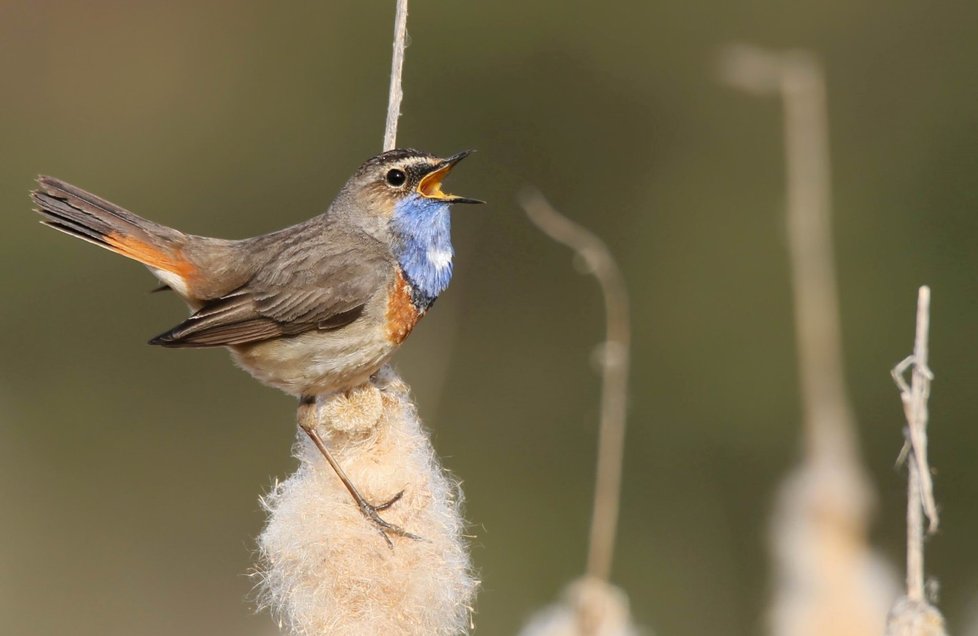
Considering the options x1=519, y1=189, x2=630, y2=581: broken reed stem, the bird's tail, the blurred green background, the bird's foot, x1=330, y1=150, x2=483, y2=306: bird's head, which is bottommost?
the bird's foot

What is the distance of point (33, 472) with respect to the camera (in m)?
9.04

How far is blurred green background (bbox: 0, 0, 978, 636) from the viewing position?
8.44m

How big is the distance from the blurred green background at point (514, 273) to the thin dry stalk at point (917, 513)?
15.3 feet

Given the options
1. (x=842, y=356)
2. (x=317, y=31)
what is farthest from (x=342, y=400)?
(x=317, y=31)

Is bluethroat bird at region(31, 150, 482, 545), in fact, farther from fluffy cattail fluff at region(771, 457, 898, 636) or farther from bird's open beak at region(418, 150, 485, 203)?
fluffy cattail fluff at region(771, 457, 898, 636)

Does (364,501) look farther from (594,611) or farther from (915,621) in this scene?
(915,621)

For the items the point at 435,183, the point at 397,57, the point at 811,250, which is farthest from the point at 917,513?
the point at 435,183

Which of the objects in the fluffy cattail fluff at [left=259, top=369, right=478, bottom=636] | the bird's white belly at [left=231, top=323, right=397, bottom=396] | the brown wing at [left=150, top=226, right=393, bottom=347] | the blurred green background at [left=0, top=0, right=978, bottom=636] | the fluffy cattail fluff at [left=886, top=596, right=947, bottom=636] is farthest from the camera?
the blurred green background at [left=0, top=0, right=978, bottom=636]

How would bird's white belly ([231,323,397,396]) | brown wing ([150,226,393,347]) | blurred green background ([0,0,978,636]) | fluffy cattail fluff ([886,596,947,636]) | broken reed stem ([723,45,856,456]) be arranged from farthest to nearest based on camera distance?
blurred green background ([0,0,978,636]) < brown wing ([150,226,393,347]) < bird's white belly ([231,323,397,396]) < broken reed stem ([723,45,856,456]) < fluffy cattail fluff ([886,596,947,636])

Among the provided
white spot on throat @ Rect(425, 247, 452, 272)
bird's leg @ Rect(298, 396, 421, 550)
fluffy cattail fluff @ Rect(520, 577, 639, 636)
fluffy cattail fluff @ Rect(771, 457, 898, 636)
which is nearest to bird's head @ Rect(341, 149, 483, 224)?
white spot on throat @ Rect(425, 247, 452, 272)

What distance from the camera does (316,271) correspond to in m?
4.46

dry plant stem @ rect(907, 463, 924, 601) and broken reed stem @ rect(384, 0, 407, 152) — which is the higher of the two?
broken reed stem @ rect(384, 0, 407, 152)

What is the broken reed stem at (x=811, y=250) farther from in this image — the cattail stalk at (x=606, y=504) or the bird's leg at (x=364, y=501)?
the bird's leg at (x=364, y=501)

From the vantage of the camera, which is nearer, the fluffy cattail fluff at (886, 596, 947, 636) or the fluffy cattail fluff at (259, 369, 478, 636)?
the fluffy cattail fluff at (886, 596, 947, 636)
